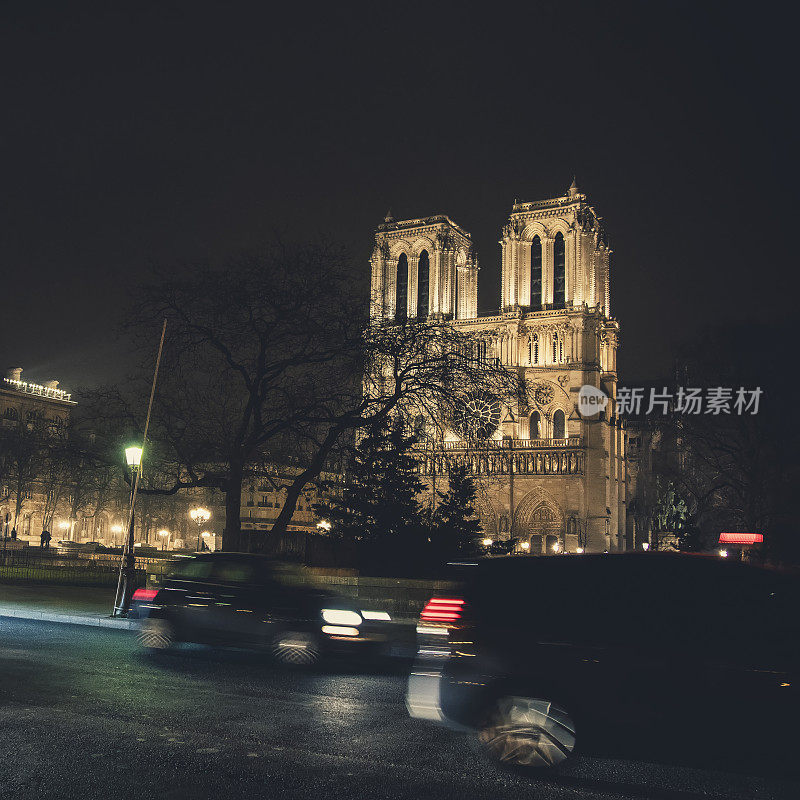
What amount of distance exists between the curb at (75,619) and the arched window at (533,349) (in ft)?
226

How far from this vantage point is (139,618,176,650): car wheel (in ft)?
44.3

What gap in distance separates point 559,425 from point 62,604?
224ft

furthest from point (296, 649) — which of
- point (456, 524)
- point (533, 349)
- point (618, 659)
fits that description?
point (533, 349)

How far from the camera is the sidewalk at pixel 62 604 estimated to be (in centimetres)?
1809

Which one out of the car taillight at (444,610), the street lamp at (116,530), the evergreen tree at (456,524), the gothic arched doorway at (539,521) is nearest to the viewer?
the car taillight at (444,610)

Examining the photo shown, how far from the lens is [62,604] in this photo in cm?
2102

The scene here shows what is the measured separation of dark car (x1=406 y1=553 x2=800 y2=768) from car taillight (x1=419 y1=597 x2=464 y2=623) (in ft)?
0.03

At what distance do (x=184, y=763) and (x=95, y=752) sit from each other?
80 cm

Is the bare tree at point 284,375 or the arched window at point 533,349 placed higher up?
the arched window at point 533,349

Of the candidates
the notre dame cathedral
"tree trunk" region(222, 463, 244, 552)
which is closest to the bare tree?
"tree trunk" region(222, 463, 244, 552)

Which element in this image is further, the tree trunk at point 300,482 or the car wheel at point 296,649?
the tree trunk at point 300,482

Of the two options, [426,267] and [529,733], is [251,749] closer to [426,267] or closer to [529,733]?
[529,733]

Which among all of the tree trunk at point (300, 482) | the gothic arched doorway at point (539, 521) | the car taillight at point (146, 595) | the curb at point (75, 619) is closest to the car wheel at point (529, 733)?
the car taillight at point (146, 595)

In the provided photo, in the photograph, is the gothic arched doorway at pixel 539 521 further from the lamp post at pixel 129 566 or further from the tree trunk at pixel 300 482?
the lamp post at pixel 129 566
